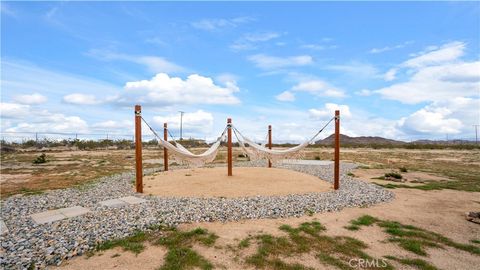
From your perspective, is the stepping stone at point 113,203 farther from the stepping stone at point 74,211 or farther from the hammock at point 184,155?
the hammock at point 184,155

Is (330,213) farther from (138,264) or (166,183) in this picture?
(166,183)

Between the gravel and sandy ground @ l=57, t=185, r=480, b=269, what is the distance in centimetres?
27

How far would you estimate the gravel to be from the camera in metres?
3.12

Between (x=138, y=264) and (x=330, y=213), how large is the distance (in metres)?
3.06

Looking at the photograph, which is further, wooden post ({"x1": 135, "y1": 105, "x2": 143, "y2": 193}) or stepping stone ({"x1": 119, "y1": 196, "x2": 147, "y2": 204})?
wooden post ({"x1": 135, "y1": 105, "x2": 143, "y2": 193})

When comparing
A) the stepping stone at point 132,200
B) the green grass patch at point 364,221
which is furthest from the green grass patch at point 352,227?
the stepping stone at point 132,200

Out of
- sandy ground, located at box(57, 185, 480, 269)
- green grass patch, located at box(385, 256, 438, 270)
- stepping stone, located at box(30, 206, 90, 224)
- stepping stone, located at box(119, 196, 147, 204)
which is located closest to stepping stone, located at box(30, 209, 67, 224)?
stepping stone, located at box(30, 206, 90, 224)

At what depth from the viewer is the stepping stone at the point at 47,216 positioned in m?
4.10

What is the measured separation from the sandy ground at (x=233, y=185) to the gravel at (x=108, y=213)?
44 cm

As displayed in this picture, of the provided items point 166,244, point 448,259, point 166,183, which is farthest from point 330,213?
point 166,183

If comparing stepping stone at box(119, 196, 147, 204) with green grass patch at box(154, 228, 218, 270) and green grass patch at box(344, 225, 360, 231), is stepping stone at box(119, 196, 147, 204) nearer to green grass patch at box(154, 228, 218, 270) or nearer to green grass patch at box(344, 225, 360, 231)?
green grass patch at box(154, 228, 218, 270)

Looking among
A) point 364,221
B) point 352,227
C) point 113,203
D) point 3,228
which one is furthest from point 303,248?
point 3,228

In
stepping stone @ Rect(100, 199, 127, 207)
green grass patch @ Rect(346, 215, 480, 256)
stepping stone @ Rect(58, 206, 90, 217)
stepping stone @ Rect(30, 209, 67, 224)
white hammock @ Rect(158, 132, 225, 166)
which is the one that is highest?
white hammock @ Rect(158, 132, 225, 166)

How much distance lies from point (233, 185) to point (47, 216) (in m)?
3.58
